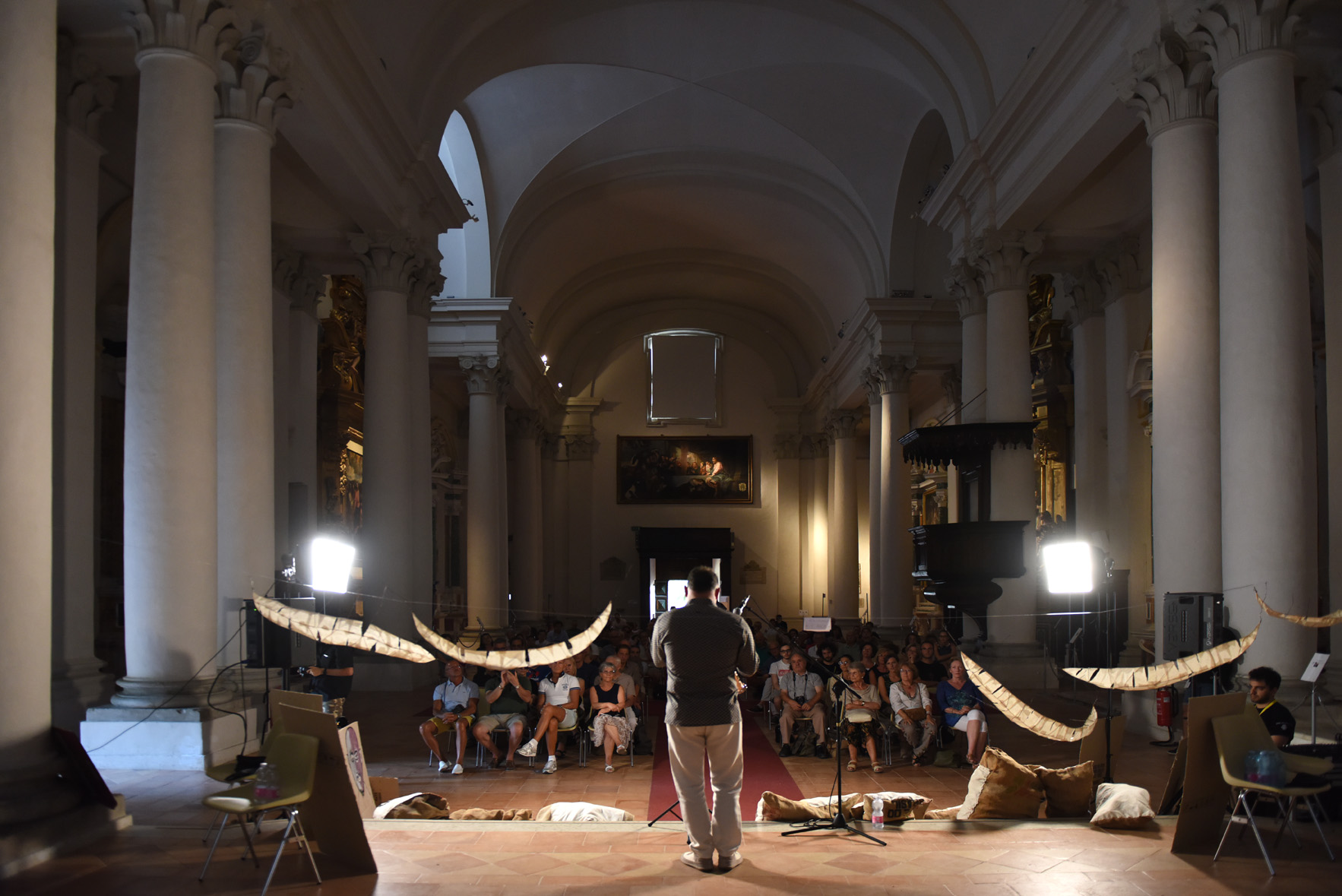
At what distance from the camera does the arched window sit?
17.5 metres

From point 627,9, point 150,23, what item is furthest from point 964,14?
point 150,23

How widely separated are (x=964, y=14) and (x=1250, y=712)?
9.61m

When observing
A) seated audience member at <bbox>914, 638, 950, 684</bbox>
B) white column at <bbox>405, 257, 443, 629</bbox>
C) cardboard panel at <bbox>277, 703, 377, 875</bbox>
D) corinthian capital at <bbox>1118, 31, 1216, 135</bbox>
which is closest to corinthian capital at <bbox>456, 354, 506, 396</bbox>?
white column at <bbox>405, 257, 443, 629</bbox>

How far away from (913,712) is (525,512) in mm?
16485

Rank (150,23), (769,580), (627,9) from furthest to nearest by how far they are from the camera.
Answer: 1. (769,580)
2. (627,9)
3. (150,23)

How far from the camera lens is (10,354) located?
16.6 feet

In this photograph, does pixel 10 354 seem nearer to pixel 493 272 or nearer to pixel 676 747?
pixel 676 747

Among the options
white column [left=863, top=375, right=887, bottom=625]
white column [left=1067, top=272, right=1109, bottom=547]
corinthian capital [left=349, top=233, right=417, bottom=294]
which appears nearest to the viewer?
corinthian capital [left=349, top=233, right=417, bottom=294]

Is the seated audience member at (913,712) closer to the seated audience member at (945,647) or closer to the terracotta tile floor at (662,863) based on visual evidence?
the seated audience member at (945,647)

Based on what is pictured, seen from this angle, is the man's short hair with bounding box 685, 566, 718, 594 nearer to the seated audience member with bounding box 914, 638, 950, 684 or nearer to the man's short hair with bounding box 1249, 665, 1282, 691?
the man's short hair with bounding box 1249, 665, 1282, 691

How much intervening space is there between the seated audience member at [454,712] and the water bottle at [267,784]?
4063 millimetres

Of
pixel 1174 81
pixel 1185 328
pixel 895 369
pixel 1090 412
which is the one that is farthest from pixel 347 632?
pixel 895 369

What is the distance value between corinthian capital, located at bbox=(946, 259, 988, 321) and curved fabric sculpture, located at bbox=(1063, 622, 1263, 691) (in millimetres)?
8151

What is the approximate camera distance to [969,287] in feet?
44.7
